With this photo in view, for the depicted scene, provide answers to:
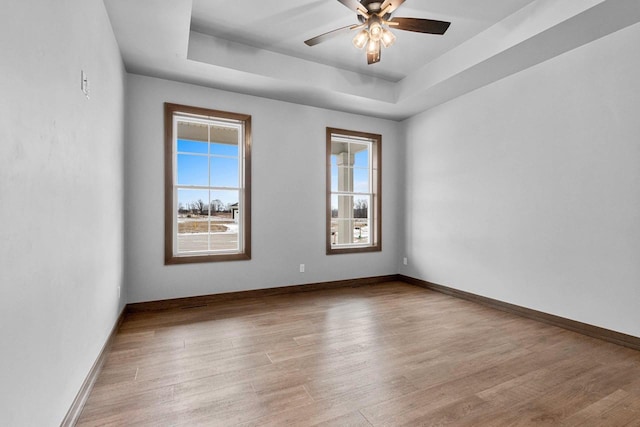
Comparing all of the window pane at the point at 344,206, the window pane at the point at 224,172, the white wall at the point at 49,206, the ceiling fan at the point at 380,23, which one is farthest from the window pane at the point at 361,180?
the white wall at the point at 49,206

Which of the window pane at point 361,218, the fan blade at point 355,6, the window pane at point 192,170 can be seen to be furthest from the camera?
the window pane at point 361,218

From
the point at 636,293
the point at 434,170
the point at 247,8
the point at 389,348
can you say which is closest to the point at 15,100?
the point at 247,8

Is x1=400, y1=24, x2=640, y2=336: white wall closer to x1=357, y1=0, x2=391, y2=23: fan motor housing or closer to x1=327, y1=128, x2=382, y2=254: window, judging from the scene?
x1=327, y1=128, x2=382, y2=254: window

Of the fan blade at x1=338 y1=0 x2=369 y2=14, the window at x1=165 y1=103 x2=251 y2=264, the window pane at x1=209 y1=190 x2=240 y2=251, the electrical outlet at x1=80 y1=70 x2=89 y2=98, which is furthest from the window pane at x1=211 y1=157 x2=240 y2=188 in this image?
the fan blade at x1=338 y1=0 x2=369 y2=14

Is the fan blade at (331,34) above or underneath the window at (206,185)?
above

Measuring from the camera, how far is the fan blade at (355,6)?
8.16 ft

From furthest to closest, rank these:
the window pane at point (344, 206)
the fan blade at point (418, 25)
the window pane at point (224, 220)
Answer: the window pane at point (344, 206)
the window pane at point (224, 220)
the fan blade at point (418, 25)

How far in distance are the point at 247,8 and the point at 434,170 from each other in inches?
132

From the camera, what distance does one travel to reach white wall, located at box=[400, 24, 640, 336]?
2883 millimetres

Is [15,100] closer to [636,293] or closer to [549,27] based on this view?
[549,27]

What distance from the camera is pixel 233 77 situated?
385cm

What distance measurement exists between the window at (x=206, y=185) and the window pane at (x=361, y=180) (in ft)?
6.37

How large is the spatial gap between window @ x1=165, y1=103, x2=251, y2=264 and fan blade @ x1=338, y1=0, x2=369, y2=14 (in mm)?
2211

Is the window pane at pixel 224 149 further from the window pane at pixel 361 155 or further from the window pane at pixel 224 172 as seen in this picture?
the window pane at pixel 361 155
